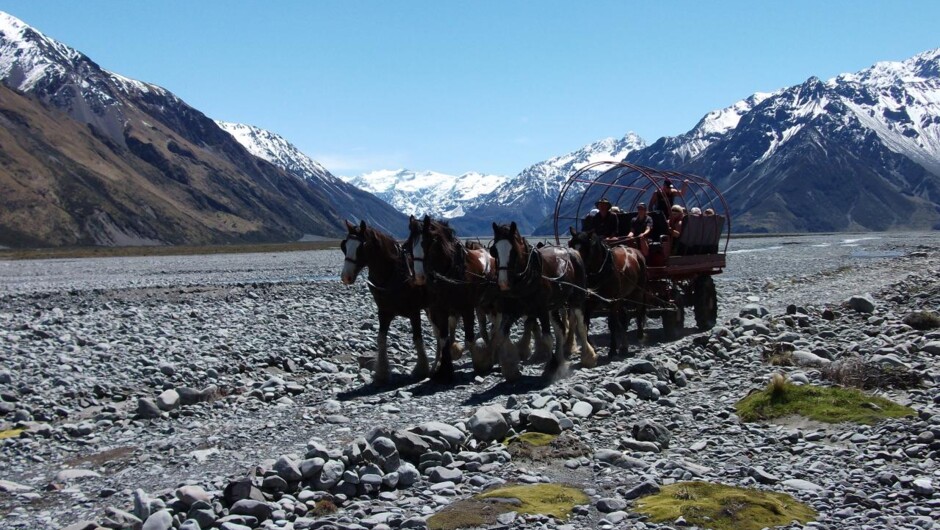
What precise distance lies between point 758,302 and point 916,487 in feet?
68.9

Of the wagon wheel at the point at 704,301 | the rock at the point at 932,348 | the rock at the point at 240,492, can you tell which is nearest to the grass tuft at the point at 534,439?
the rock at the point at 240,492

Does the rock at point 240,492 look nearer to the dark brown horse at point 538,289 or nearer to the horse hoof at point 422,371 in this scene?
the dark brown horse at point 538,289

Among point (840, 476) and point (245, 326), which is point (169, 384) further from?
point (840, 476)

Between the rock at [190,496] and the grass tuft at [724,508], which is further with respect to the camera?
the rock at [190,496]

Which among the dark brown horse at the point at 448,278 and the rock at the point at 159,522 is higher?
the dark brown horse at the point at 448,278

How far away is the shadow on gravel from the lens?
46.1 feet

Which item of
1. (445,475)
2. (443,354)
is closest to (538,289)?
(443,354)

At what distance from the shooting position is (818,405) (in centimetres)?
1140

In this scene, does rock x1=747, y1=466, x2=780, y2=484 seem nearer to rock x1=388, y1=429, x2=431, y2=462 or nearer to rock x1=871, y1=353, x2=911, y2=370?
rock x1=388, y1=429, x2=431, y2=462

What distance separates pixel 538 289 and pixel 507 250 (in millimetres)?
915

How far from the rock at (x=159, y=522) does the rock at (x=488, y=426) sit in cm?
385

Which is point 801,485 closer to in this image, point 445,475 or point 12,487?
point 445,475

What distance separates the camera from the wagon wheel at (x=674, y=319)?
21.3m

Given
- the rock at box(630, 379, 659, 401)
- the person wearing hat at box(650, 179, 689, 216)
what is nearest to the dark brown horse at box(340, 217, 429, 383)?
the rock at box(630, 379, 659, 401)
